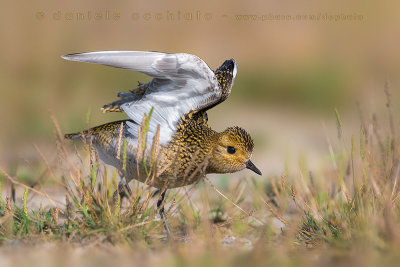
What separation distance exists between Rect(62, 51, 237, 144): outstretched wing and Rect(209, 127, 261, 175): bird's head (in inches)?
12.1

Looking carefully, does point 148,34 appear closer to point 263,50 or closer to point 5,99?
point 263,50

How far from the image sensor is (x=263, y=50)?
1200 centimetres

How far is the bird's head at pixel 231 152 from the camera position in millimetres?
4938

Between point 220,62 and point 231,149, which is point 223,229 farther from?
point 220,62

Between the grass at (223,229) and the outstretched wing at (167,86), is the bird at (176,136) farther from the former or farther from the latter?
the grass at (223,229)

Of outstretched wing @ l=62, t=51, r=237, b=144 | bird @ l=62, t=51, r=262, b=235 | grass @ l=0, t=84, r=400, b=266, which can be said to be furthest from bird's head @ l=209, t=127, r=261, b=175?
grass @ l=0, t=84, r=400, b=266

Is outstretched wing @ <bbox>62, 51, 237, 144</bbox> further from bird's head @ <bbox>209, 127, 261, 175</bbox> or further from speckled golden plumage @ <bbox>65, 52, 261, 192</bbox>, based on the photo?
bird's head @ <bbox>209, 127, 261, 175</bbox>

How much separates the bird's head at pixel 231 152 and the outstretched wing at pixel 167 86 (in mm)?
307

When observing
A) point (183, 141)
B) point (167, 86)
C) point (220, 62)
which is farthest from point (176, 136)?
point (220, 62)

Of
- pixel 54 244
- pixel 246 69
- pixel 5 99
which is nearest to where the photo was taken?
pixel 54 244

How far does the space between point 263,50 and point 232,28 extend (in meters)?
0.79

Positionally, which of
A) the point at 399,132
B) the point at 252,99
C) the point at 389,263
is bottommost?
the point at 252,99

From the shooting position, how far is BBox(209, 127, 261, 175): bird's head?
494cm

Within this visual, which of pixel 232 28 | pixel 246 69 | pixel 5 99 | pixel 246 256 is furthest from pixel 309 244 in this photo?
pixel 232 28
